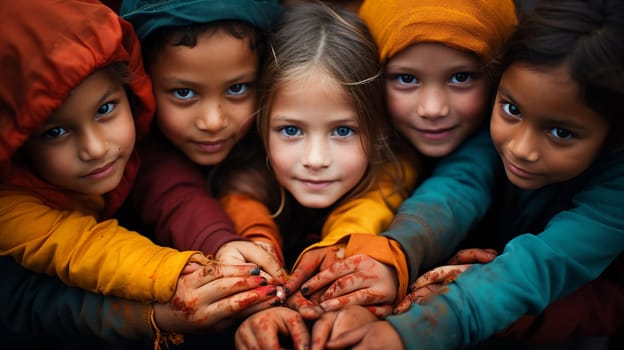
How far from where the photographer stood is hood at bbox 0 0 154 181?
3.93 ft

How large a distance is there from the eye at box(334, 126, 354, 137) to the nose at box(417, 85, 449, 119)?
0.18 meters

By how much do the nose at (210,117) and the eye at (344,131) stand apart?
0.30 meters

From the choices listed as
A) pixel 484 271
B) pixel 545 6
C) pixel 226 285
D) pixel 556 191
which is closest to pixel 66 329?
pixel 226 285

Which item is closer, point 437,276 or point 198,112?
point 437,276

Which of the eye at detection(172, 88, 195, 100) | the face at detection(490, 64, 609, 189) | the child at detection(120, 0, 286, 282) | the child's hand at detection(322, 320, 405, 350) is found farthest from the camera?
the eye at detection(172, 88, 195, 100)

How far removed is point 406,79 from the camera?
5.21 feet

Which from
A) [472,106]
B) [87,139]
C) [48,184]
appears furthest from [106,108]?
[472,106]

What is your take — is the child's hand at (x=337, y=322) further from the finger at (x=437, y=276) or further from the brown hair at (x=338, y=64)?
the brown hair at (x=338, y=64)

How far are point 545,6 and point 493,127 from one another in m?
0.29

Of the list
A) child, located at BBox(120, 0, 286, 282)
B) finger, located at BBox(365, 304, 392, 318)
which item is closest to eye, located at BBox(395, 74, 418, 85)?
child, located at BBox(120, 0, 286, 282)

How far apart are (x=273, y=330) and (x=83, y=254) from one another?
0.44 metres

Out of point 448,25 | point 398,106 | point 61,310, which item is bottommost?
point 61,310

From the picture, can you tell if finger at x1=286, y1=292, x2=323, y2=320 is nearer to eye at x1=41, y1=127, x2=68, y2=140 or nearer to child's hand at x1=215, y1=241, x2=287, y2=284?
child's hand at x1=215, y1=241, x2=287, y2=284

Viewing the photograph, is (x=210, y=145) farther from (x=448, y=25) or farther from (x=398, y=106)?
(x=448, y=25)
